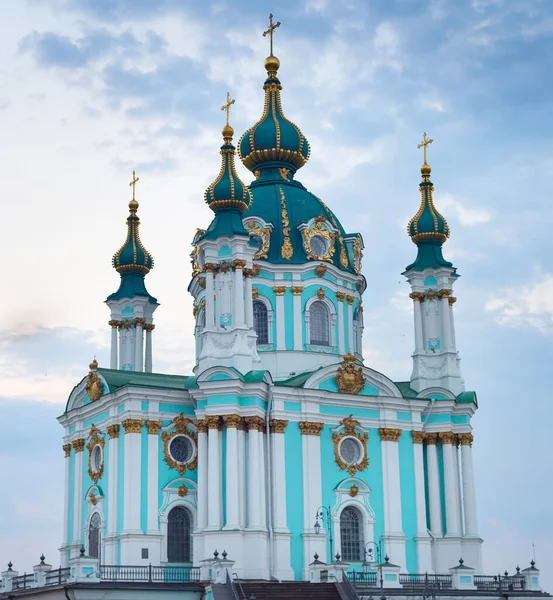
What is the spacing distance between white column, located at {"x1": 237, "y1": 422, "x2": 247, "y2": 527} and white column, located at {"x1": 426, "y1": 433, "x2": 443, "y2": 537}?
6.84 m

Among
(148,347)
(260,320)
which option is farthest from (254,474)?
(148,347)

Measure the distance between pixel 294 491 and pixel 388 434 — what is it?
3.81 m

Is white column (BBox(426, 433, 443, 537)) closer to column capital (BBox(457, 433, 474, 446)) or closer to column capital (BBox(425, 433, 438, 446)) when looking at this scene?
column capital (BBox(425, 433, 438, 446))

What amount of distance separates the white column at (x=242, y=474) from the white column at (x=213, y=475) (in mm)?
587

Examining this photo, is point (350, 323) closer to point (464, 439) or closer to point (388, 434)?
point (388, 434)

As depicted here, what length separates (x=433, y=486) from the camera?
3769 centimetres

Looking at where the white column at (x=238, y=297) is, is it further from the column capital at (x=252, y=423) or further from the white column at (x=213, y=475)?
the white column at (x=213, y=475)

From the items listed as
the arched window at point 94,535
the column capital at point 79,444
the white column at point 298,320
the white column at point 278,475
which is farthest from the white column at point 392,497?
the column capital at point 79,444

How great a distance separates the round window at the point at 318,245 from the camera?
39.4m

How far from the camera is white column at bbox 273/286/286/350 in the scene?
125 feet

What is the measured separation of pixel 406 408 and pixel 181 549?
829 cm

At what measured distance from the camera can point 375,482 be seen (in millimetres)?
36594

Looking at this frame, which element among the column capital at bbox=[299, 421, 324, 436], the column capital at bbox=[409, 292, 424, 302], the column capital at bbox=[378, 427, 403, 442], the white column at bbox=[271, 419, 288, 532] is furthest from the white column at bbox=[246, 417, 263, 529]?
the column capital at bbox=[409, 292, 424, 302]

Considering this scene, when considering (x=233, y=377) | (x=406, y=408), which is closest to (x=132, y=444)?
(x=233, y=377)
